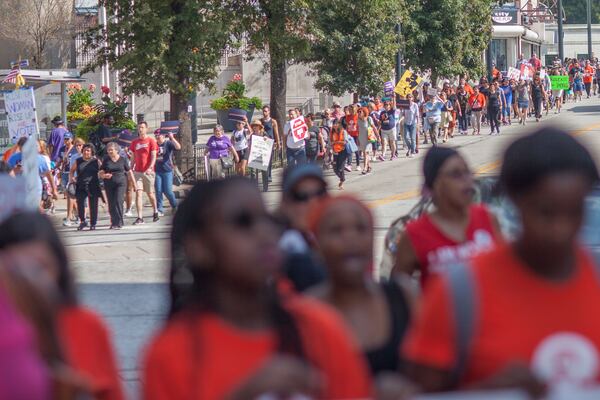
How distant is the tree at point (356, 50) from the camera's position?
35.8 m

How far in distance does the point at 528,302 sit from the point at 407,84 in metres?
32.4

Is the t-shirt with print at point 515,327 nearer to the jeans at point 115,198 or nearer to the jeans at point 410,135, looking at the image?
the jeans at point 115,198

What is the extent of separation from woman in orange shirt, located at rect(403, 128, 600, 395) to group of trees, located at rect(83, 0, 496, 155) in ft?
75.0

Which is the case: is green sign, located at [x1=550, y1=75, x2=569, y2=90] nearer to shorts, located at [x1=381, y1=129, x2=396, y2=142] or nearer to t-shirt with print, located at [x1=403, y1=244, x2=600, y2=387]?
shorts, located at [x1=381, y1=129, x2=396, y2=142]

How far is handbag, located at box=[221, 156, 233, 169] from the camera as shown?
25234 mm

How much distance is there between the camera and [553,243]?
9.93 feet

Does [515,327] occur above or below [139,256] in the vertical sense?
above

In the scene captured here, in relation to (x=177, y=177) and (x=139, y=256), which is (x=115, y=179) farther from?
(x=177, y=177)

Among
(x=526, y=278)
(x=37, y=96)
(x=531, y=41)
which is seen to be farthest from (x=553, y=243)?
(x=531, y=41)

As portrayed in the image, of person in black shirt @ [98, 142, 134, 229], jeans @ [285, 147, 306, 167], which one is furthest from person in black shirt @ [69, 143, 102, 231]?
jeans @ [285, 147, 306, 167]

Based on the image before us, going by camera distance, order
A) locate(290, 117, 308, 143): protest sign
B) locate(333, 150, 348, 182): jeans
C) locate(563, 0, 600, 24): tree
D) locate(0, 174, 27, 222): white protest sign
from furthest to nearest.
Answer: locate(563, 0, 600, 24): tree → locate(290, 117, 308, 143): protest sign → locate(333, 150, 348, 182): jeans → locate(0, 174, 27, 222): white protest sign

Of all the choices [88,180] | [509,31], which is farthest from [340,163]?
[509,31]

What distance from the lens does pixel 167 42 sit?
26141 mm

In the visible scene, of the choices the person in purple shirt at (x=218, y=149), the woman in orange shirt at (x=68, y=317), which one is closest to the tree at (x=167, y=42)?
the person in purple shirt at (x=218, y=149)
